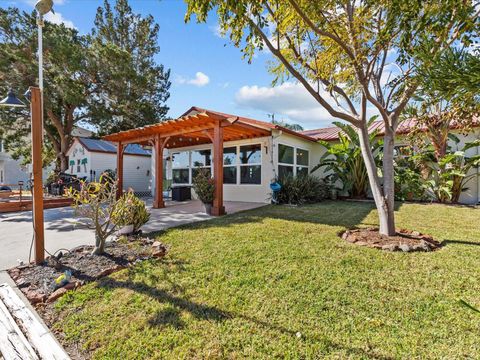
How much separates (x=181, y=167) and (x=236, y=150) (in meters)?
4.03

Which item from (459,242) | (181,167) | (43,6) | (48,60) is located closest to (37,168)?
(43,6)

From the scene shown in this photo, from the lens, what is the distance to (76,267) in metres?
4.02

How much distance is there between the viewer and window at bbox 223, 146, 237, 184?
38.9ft

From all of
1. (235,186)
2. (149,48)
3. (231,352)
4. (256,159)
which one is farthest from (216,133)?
(149,48)

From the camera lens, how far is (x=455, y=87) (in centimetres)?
190

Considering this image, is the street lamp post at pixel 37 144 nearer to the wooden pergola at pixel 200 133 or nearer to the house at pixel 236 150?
the wooden pergola at pixel 200 133

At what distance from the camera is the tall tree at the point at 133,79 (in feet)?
61.0

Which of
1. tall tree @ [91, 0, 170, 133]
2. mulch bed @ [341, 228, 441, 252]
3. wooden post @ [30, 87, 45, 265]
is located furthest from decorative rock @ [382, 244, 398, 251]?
tall tree @ [91, 0, 170, 133]

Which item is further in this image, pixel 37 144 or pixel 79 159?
pixel 79 159

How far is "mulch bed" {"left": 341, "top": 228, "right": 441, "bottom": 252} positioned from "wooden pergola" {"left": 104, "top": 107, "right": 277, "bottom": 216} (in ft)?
13.3

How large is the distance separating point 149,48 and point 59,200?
657 inches

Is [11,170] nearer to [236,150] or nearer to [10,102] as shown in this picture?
[236,150]

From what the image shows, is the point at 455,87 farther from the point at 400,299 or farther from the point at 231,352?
the point at 231,352

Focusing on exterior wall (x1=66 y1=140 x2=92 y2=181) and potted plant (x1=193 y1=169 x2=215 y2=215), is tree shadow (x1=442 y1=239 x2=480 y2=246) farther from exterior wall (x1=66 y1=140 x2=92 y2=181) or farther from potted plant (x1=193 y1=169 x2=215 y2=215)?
exterior wall (x1=66 y1=140 x2=92 y2=181)
